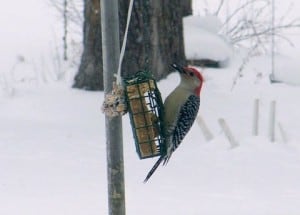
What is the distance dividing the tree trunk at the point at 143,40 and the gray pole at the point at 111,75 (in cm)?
443

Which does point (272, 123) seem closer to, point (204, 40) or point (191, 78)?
point (204, 40)

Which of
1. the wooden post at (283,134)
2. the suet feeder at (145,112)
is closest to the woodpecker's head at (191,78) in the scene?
the suet feeder at (145,112)

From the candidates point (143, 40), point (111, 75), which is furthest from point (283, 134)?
point (111, 75)

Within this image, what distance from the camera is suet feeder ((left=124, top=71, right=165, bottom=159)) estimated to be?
11.6 feet

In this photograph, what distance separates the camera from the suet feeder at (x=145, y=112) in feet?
11.6

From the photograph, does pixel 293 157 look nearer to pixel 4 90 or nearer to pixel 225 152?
pixel 225 152

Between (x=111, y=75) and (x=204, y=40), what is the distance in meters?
6.24

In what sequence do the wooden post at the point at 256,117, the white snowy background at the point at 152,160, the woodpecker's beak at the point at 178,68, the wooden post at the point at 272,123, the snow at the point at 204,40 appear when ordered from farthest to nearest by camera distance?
the snow at the point at 204,40 → the wooden post at the point at 256,117 → the wooden post at the point at 272,123 → the white snowy background at the point at 152,160 → the woodpecker's beak at the point at 178,68

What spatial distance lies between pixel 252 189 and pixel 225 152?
105 cm

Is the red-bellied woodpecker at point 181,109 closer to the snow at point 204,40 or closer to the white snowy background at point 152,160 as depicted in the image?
the white snowy background at point 152,160

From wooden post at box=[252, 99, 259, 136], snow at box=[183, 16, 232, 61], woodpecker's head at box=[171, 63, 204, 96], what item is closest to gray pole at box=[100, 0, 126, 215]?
woodpecker's head at box=[171, 63, 204, 96]

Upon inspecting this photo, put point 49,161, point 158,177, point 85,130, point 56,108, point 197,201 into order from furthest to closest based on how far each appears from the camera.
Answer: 1. point 56,108
2. point 85,130
3. point 49,161
4. point 158,177
5. point 197,201

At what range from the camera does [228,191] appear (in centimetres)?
574

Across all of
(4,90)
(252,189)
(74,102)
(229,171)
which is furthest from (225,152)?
(4,90)
